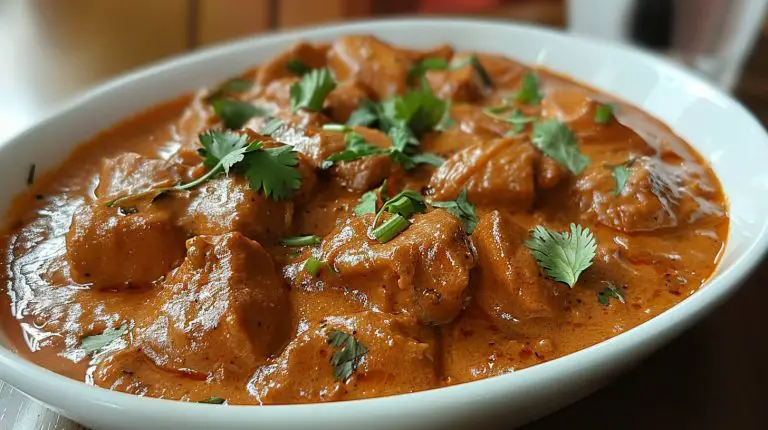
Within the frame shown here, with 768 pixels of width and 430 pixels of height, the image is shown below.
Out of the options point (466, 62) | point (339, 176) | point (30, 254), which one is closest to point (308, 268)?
point (339, 176)

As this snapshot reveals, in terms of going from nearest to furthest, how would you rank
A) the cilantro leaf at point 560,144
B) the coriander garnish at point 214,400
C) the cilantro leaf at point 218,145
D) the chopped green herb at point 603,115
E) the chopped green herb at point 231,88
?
the coriander garnish at point 214,400 → the cilantro leaf at point 218,145 → the cilantro leaf at point 560,144 → the chopped green herb at point 603,115 → the chopped green herb at point 231,88

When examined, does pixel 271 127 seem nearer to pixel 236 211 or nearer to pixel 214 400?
pixel 236 211

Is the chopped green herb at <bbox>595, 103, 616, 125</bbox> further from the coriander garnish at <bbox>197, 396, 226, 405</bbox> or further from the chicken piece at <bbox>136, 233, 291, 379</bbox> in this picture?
the coriander garnish at <bbox>197, 396, 226, 405</bbox>

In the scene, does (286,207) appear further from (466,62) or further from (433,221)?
(466,62)

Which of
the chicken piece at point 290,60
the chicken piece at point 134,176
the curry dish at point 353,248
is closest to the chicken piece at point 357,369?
the curry dish at point 353,248

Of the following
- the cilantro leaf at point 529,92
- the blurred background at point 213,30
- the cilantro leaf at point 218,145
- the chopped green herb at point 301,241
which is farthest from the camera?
the blurred background at point 213,30

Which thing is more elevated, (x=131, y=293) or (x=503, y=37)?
(x=503, y=37)

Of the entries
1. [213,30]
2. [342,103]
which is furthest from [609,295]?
[213,30]

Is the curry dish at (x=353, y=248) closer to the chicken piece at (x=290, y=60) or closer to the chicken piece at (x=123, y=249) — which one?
the chicken piece at (x=123, y=249)
